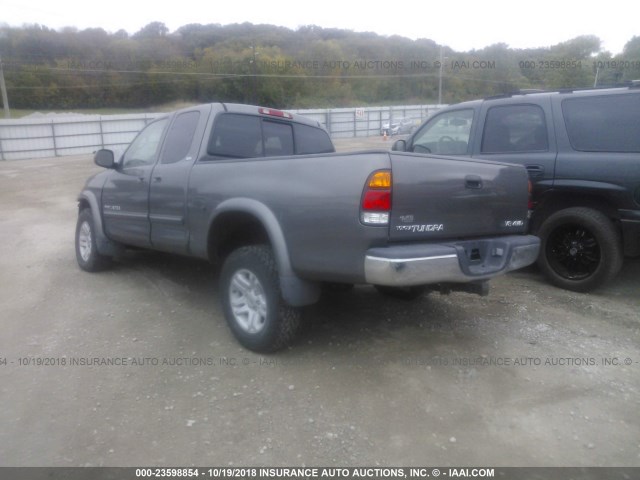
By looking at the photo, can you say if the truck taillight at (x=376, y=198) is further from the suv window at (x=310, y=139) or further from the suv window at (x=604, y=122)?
the suv window at (x=604, y=122)

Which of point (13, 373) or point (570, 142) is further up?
point (570, 142)

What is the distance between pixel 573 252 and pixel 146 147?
4.47 m

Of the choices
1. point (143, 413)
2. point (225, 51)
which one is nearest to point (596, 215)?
point (143, 413)

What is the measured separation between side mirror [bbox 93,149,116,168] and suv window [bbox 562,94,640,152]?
15.5 feet

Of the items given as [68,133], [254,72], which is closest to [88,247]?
[68,133]

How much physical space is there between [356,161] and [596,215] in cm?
294

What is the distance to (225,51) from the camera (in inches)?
1874

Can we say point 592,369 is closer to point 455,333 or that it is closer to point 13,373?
point 455,333

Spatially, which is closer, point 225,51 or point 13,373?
point 13,373

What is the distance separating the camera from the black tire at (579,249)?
4738mm

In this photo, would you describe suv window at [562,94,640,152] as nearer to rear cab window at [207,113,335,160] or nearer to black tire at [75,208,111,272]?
rear cab window at [207,113,335,160]

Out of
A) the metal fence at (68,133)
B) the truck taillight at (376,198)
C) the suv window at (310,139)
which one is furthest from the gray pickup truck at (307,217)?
the metal fence at (68,133)

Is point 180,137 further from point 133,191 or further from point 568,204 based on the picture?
point 568,204

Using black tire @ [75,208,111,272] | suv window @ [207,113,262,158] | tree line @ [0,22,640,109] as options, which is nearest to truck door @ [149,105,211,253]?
suv window @ [207,113,262,158]
